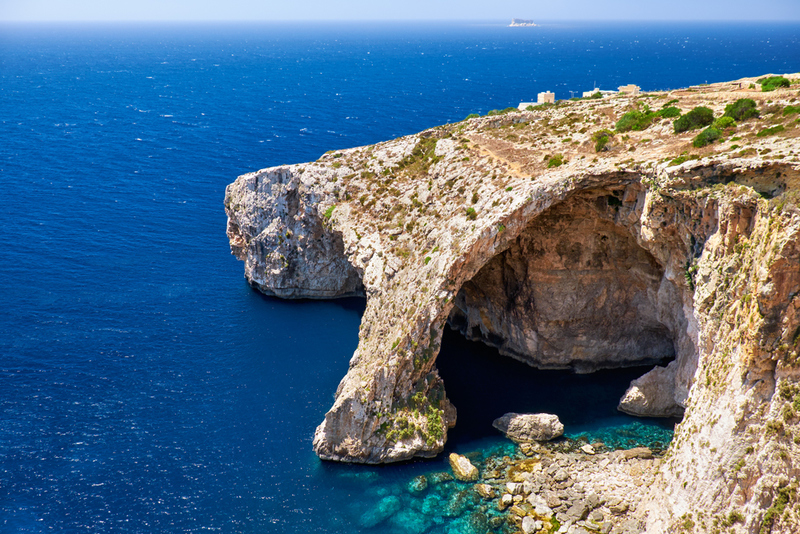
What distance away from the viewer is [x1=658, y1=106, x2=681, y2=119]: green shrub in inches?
2064

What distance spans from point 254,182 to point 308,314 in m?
16.2

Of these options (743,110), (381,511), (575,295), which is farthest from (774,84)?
(381,511)

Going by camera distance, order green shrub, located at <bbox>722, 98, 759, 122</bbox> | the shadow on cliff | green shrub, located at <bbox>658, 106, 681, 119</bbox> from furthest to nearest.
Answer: green shrub, located at <bbox>658, 106, 681, 119</bbox> < the shadow on cliff < green shrub, located at <bbox>722, 98, 759, 122</bbox>

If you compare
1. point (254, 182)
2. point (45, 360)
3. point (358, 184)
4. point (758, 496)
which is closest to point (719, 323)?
point (758, 496)

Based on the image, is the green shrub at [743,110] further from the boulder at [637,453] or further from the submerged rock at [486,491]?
the submerged rock at [486,491]

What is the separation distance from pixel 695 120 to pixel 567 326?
2082 centimetres

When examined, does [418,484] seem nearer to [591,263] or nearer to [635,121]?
[591,263]

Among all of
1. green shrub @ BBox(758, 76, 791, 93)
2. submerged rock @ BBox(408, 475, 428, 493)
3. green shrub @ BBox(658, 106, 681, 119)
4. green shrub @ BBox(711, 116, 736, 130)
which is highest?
green shrub @ BBox(758, 76, 791, 93)

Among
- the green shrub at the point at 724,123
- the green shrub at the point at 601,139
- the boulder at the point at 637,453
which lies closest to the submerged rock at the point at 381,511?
the boulder at the point at 637,453

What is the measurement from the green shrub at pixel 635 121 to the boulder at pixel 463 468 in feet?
101

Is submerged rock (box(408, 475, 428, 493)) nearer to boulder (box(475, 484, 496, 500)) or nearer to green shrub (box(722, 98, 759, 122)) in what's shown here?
boulder (box(475, 484, 496, 500))

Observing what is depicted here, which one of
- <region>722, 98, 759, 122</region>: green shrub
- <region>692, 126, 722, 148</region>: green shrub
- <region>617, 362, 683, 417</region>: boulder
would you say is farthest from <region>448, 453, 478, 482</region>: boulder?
<region>722, 98, 759, 122</region>: green shrub

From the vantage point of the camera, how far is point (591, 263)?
56156 millimetres

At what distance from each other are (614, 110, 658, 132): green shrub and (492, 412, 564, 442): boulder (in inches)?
993
